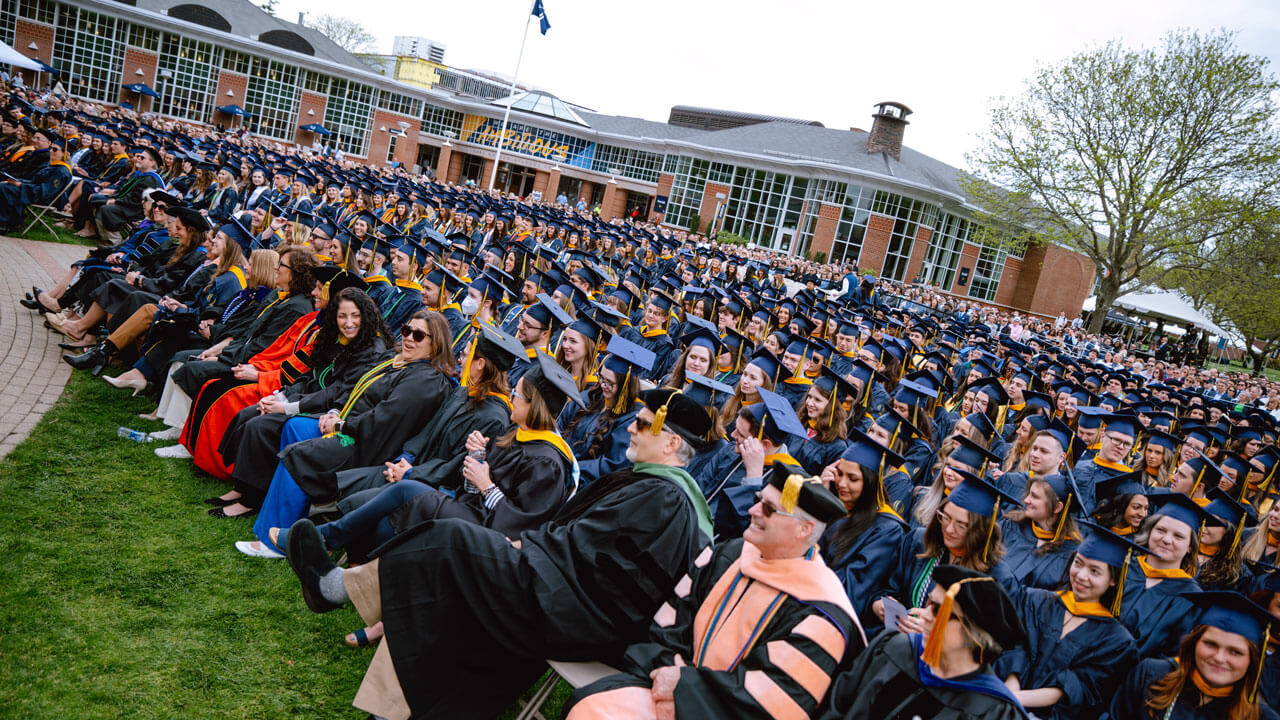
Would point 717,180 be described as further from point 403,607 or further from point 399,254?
point 403,607

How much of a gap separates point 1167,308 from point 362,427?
156ft

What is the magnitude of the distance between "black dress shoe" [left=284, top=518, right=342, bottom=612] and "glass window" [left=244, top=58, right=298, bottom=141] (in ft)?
151

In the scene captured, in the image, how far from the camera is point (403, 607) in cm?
281

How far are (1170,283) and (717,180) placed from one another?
77.0ft

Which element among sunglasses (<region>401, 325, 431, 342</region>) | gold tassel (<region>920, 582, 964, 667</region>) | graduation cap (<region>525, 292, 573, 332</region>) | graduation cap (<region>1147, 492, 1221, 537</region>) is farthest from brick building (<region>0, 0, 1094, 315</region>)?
gold tassel (<region>920, 582, 964, 667</region>)

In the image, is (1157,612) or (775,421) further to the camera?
(775,421)

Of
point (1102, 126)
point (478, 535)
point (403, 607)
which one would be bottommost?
point (403, 607)

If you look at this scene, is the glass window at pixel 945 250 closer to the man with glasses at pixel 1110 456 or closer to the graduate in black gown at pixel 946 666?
the man with glasses at pixel 1110 456

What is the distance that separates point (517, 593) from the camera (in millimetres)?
2840

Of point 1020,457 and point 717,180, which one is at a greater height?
point 717,180

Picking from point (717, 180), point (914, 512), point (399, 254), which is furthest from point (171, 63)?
point (914, 512)

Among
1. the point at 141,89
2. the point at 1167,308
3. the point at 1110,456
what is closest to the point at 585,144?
the point at 141,89

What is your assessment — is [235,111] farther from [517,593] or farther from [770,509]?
[770,509]

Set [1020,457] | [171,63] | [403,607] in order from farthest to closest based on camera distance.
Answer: [171,63] → [1020,457] → [403,607]
